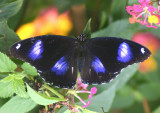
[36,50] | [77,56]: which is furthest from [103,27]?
[36,50]

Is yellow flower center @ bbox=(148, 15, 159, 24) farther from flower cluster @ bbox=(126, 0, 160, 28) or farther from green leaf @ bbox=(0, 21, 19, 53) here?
green leaf @ bbox=(0, 21, 19, 53)

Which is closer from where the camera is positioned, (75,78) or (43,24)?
(75,78)

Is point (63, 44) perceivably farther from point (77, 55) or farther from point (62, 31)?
point (62, 31)

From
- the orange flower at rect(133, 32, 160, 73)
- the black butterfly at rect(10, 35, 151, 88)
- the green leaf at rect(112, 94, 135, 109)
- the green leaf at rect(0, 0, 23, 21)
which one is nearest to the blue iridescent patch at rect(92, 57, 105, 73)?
the black butterfly at rect(10, 35, 151, 88)

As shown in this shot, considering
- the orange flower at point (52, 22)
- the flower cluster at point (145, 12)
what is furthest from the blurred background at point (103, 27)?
the flower cluster at point (145, 12)

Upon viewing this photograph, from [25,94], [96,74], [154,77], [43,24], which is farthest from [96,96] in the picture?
[43,24]
